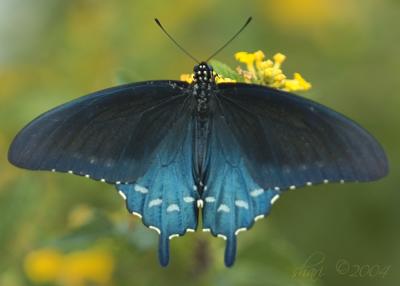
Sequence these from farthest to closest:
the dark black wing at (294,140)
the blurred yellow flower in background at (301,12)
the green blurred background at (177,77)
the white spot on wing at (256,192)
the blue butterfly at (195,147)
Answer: the blurred yellow flower in background at (301,12)
the green blurred background at (177,77)
the white spot on wing at (256,192)
the blue butterfly at (195,147)
the dark black wing at (294,140)

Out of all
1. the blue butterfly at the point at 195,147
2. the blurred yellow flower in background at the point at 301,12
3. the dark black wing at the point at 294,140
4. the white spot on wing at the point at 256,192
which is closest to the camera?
the dark black wing at the point at 294,140

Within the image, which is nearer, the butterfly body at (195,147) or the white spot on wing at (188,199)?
the butterfly body at (195,147)

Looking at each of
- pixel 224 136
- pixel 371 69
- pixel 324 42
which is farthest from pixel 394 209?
pixel 224 136

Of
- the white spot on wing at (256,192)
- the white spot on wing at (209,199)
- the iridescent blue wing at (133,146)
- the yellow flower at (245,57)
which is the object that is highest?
the yellow flower at (245,57)

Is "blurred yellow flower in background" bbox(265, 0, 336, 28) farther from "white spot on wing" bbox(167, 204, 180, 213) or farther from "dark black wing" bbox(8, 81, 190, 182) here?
"white spot on wing" bbox(167, 204, 180, 213)

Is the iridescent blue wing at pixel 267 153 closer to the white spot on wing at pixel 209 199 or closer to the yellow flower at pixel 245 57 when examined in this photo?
the white spot on wing at pixel 209 199

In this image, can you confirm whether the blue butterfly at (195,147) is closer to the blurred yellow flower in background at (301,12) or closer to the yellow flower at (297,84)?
the yellow flower at (297,84)

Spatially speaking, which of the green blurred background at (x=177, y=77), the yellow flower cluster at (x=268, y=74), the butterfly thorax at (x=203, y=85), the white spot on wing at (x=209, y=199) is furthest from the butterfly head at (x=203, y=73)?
the white spot on wing at (x=209, y=199)

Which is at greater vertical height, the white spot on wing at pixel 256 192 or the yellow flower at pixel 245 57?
the yellow flower at pixel 245 57

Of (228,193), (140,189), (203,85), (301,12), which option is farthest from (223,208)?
(301,12)

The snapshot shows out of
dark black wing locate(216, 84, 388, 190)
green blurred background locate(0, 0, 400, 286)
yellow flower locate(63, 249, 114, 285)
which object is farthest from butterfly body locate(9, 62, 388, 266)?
yellow flower locate(63, 249, 114, 285)
